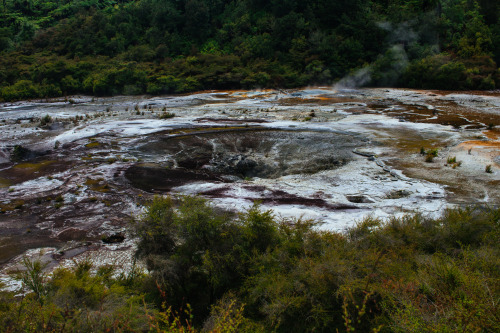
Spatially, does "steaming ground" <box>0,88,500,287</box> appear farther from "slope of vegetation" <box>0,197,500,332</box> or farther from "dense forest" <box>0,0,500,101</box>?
"dense forest" <box>0,0,500,101</box>

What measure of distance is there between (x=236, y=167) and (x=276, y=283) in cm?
820

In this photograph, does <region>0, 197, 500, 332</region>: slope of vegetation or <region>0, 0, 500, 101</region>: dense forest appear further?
<region>0, 0, 500, 101</region>: dense forest

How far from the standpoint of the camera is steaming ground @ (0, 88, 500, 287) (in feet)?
28.5

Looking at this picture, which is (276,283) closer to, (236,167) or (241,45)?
(236,167)

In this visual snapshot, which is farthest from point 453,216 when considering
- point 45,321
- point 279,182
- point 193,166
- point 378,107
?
point 378,107

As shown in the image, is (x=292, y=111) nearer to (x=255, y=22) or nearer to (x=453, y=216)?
(x=453, y=216)

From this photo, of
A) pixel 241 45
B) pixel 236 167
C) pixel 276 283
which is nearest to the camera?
pixel 276 283

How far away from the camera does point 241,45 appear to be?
149ft

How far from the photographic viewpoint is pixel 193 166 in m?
13.5

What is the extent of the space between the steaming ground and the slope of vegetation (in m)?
1.59

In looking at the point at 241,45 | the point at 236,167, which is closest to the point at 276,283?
the point at 236,167

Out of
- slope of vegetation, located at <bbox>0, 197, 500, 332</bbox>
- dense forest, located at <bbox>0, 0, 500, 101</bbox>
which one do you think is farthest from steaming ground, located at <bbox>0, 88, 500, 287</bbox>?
dense forest, located at <bbox>0, 0, 500, 101</bbox>

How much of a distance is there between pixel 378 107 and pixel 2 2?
2557 inches

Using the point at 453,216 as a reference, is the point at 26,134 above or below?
above
